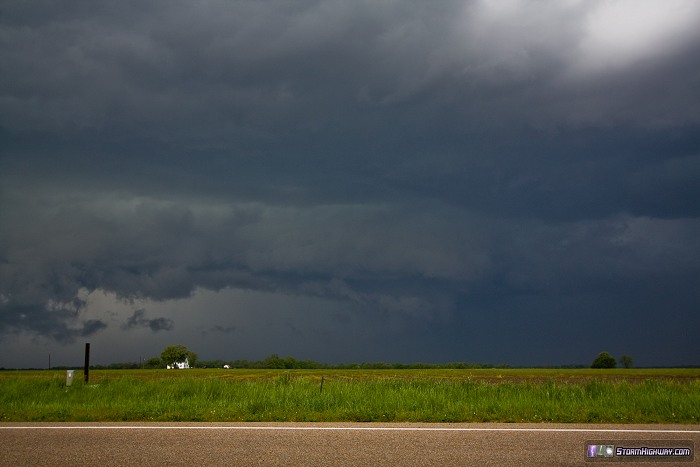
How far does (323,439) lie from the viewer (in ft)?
40.1

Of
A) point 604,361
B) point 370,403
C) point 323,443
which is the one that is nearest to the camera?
point 323,443

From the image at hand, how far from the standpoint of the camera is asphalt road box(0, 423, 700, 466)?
10336 mm

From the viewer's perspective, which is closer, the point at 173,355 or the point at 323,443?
the point at 323,443

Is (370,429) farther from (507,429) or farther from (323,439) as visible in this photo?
(507,429)

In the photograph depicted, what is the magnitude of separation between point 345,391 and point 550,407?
7.67 m

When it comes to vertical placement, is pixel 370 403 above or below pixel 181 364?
above

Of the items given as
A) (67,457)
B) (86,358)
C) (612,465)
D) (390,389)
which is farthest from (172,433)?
(86,358)

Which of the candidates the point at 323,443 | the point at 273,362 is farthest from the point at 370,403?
the point at 273,362

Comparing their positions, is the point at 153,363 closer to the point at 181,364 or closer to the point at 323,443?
the point at 181,364

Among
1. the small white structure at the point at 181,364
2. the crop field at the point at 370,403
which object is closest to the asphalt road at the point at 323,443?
the crop field at the point at 370,403

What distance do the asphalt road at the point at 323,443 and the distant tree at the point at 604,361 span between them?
143 metres

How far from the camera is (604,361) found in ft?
482

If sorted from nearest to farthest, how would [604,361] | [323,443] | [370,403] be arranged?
[323,443]
[370,403]
[604,361]

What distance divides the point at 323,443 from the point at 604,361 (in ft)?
492
